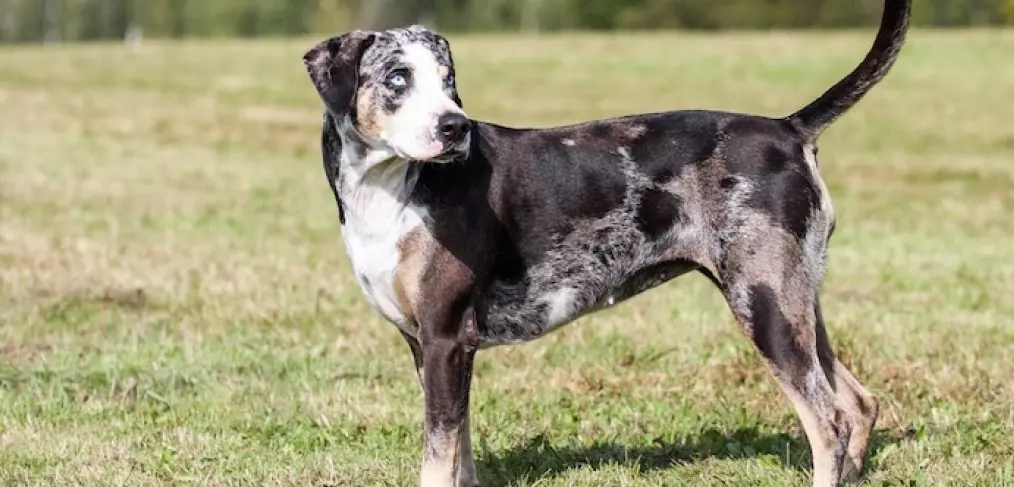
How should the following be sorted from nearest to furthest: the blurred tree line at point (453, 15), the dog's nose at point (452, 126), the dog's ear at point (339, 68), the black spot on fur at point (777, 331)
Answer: the dog's nose at point (452, 126), the dog's ear at point (339, 68), the black spot on fur at point (777, 331), the blurred tree line at point (453, 15)

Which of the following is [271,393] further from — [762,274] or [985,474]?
[985,474]

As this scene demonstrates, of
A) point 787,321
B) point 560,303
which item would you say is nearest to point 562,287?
point 560,303

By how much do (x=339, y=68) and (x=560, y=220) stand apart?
3.92ft

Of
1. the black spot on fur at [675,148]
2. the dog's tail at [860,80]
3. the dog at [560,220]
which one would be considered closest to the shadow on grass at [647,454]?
the dog at [560,220]

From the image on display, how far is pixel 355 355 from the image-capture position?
31.1 feet

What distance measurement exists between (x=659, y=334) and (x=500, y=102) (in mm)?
28775

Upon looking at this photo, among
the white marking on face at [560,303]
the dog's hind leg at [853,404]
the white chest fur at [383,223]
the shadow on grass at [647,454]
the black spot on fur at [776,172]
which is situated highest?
the black spot on fur at [776,172]

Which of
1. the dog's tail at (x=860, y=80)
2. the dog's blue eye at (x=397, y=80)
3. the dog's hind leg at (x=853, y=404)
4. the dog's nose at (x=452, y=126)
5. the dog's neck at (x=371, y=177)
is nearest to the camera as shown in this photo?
the dog's nose at (x=452, y=126)

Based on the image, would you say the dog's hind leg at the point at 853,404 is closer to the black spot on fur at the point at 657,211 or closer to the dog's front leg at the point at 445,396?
the black spot on fur at the point at 657,211

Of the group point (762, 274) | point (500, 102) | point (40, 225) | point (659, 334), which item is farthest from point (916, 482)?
point (500, 102)

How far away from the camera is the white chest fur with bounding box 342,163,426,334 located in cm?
595

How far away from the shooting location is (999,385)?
841 centimetres

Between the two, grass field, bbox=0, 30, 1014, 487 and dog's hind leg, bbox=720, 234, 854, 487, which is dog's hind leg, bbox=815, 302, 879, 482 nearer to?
grass field, bbox=0, 30, 1014, 487

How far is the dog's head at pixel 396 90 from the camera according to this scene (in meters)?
5.57
